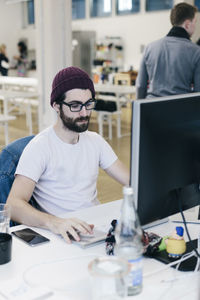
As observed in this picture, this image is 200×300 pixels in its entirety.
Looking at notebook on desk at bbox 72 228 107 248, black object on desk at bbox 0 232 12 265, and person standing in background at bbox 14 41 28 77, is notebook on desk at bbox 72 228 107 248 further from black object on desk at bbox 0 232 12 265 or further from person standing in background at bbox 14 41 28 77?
person standing in background at bbox 14 41 28 77

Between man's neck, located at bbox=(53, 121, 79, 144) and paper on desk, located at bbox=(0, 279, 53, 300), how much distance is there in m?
0.77

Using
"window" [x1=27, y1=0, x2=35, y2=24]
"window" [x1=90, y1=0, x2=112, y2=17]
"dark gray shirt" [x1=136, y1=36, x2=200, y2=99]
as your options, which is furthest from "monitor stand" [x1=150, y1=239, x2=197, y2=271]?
"window" [x1=27, y1=0, x2=35, y2=24]

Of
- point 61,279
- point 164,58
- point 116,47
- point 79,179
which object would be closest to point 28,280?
point 61,279

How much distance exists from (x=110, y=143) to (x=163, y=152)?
504 cm

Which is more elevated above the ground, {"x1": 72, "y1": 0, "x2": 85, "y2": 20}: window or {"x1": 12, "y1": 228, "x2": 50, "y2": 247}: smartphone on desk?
{"x1": 72, "y1": 0, "x2": 85, "y2": 20}: window

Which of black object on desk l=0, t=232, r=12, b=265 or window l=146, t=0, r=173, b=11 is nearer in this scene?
black object on desk l=0, t=232, r=12, b=265

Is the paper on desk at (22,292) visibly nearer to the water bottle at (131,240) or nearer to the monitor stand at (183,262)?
the water bottle at (131,240)

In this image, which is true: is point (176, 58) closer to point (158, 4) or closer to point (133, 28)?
point (158, 4)

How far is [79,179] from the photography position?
1.71 meters

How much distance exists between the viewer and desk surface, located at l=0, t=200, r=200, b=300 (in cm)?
101

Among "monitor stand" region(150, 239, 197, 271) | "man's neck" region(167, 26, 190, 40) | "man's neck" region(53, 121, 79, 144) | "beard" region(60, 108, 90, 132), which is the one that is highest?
"man's neck" region(167, 26, 190, 40)

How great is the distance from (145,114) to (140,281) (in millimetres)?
393

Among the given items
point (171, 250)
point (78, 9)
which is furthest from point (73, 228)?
point (78, 9)

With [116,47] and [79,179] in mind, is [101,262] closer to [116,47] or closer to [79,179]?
[79,179]
